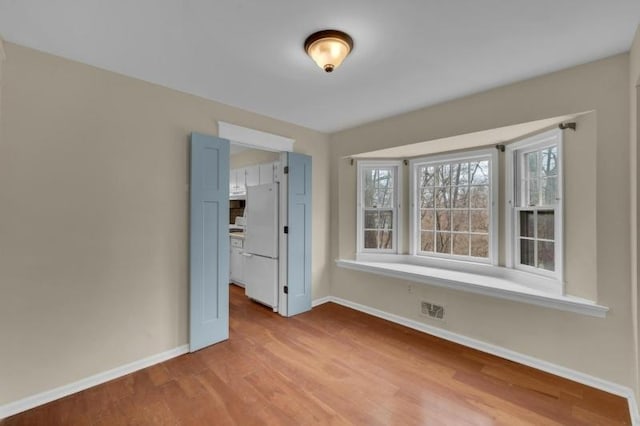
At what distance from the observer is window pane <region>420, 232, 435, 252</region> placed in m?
3.61

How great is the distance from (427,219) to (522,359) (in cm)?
172

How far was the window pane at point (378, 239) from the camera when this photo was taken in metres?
3.88

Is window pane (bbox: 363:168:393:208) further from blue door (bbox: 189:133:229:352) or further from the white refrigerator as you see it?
blue door (bbox: 189:133:229:352)

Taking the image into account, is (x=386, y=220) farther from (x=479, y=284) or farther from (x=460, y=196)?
(x=479, y=284)

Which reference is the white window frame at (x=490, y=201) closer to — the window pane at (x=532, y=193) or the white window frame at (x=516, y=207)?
the white window frame at (x=516, y=207)

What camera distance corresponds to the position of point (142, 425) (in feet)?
5.74

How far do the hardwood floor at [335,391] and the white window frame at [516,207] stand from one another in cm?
93

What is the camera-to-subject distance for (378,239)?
3.92 m

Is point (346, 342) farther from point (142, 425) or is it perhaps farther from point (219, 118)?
point (219, 118)

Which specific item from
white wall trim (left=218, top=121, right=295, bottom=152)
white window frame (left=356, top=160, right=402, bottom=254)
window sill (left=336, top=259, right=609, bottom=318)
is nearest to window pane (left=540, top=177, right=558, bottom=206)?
window sill (left=336, top=259, right=609, bottom=318)

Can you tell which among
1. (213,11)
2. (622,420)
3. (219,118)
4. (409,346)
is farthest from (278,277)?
(622,420)

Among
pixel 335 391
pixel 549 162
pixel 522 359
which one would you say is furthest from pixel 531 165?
pixel 335 391

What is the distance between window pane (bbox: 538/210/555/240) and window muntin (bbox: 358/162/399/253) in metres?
1.57

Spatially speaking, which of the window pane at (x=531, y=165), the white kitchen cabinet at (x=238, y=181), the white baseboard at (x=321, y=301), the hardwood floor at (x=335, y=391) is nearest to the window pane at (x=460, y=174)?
the window pane at (x=531, y=165)
